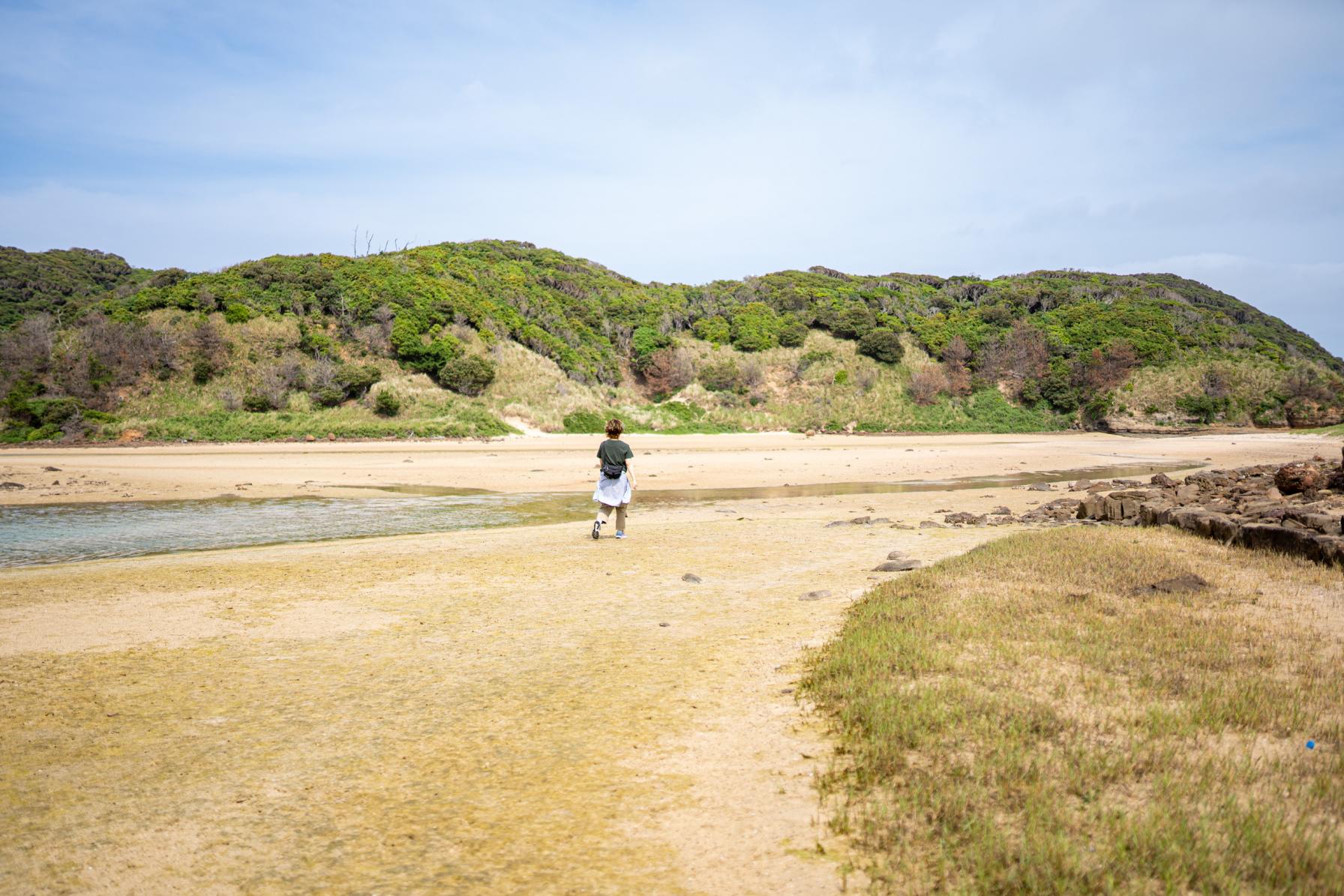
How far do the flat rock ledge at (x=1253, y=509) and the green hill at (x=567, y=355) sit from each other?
34509 mm

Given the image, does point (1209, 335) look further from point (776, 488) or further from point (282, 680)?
point (282, 680)

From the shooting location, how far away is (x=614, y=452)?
13125 mm

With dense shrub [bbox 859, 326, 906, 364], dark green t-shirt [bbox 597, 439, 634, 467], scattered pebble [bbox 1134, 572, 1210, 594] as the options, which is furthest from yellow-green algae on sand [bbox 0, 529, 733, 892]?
dense shrub [bbox 859, 326, 906, 364]

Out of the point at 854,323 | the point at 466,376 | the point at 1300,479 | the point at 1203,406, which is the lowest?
the point at 1300,479

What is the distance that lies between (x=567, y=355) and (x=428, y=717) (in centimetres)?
5227

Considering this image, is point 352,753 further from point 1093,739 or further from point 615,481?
point 615,481

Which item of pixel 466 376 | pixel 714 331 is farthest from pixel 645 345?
pixel 466 376

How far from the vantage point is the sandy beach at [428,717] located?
336cm

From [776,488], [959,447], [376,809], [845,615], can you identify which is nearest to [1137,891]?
[376,809]

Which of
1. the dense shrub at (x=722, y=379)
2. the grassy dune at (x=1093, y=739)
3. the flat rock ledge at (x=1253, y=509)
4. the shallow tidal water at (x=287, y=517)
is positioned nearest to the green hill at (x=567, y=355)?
the dense shrub at (x=722, y=379)

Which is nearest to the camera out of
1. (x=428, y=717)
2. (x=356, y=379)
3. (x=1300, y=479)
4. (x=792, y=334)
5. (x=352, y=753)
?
(x=352, y=753)

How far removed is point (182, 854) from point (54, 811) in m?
Answer: 1.00

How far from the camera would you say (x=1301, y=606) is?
659 centimetres

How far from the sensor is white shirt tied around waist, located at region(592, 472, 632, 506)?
520 inches
